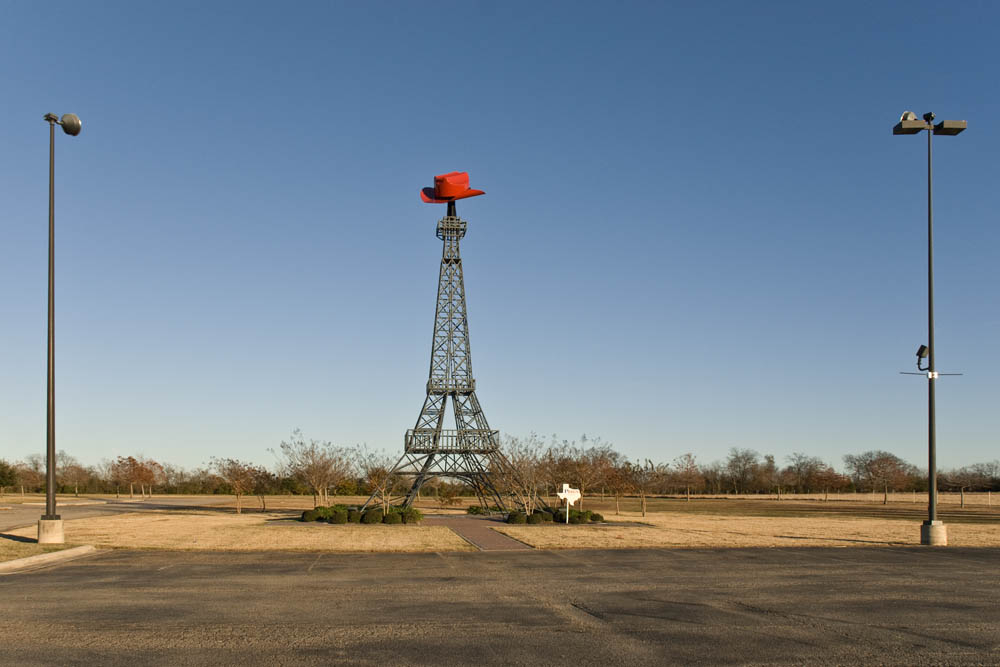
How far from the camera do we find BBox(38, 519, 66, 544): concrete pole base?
21.4 metres

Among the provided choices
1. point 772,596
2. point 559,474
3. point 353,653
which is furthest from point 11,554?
point 559,474

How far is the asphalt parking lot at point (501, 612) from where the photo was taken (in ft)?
30.1

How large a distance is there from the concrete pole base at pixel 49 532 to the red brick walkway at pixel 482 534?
35.7 feet

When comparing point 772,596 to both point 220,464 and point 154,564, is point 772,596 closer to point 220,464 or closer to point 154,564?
point 154,564

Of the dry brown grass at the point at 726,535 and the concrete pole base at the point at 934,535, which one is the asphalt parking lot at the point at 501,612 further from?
the dry brown grass at the point at 726,535

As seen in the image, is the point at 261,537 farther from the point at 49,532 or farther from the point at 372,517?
the point at 372,517

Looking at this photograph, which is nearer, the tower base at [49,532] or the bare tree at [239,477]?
the tower base at [49,532]

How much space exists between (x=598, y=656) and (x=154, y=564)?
12.3 metres

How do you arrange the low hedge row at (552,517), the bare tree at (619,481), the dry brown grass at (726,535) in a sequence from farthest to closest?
1. the bare tree at (619,481)
2. the low hedge row at (552,517)
3. the dry brown grass at (726,535)

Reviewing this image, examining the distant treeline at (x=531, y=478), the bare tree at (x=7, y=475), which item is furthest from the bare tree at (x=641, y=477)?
the bare tree at (x=7, y=475)

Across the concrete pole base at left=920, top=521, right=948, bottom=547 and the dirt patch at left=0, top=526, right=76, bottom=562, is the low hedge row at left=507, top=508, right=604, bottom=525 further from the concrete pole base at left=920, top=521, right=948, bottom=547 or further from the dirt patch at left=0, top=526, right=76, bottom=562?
the dirt patch at left=0, top=526, right=76, bottom=562

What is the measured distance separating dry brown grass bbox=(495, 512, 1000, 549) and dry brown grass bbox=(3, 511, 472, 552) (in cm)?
311

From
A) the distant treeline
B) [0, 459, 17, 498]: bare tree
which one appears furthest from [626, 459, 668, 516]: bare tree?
[0, 459, 17, 498]: bare tree

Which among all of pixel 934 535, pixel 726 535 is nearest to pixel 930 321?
pixel 934 535
